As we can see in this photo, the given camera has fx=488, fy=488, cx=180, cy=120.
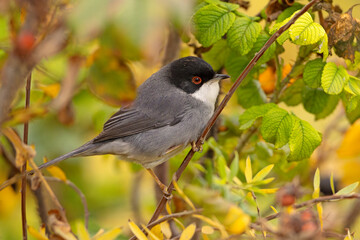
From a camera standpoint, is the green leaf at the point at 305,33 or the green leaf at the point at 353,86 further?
Result: the green leaf at the point at 353,86

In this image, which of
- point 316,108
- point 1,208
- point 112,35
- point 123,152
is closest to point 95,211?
point 123,152

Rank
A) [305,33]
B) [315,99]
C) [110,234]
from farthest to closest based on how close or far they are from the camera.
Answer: [315,99]
[305,33]
[110,234]

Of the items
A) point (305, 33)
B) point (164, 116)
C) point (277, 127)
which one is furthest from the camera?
point (164, 116)

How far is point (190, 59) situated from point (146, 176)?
1234 millimetres

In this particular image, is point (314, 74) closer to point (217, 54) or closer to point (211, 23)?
point (211, 23)

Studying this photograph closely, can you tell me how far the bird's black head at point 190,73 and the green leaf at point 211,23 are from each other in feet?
1.74

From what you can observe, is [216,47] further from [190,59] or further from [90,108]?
[90,108]

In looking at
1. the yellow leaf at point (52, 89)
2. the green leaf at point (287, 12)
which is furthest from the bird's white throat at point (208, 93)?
the yellow leaf at point (52, 89)

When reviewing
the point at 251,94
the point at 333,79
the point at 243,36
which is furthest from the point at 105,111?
the point at 333,79

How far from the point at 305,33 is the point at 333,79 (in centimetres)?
26

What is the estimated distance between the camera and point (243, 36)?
87.7 inches

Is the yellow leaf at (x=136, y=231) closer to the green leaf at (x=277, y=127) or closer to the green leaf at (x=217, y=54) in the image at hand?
the green leaf at (x=277, y=127)

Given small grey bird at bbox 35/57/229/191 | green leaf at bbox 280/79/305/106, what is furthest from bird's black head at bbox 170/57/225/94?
green leaf at bbox 280/79/305/106

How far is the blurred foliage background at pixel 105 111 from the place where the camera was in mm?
788
